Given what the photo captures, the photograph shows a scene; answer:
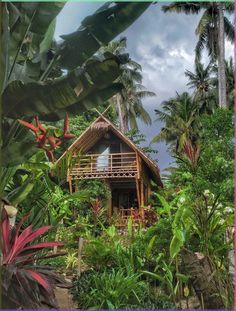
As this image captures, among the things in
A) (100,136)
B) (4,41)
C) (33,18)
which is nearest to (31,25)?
(33,18)

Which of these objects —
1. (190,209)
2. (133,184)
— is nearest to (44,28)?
(190,209)

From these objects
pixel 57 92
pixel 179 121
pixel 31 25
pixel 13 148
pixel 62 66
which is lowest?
pixel 13 148

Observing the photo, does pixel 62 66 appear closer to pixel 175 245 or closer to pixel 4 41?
pixel 4 41

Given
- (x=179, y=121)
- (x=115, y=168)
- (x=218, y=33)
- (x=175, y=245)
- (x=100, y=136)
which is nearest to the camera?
(x=175, y=245)

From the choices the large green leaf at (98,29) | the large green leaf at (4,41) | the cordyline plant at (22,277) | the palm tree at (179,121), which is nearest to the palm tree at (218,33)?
the palm tree at (179,121)

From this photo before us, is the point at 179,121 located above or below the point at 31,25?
above

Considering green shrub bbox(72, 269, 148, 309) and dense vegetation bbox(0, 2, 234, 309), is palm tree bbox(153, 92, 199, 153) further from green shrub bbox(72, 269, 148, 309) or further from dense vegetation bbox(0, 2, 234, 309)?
green shrub bbox(72, 269, 148, 309)

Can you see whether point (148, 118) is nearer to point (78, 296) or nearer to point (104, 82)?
point (104, 82)
